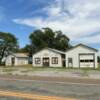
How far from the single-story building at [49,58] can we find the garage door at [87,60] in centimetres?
489

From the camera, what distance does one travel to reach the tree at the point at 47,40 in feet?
299

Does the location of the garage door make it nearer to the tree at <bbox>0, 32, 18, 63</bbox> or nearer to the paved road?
the tree at <bbox>0, 32, 18, 63</bbox>

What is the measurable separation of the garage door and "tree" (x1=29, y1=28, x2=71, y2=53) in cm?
3919

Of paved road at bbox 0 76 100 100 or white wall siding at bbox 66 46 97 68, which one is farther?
white wall siding at bbox 66 46 97 68

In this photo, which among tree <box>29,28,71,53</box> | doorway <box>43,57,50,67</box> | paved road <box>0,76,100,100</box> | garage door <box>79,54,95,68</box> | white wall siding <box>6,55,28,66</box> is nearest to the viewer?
paved road <box>0,76,100,100</box>

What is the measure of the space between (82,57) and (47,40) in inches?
1665

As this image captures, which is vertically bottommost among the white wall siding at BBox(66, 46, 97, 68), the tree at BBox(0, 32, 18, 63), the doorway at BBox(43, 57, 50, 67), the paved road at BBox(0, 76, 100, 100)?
the paved road at BBox(0, 76, 100, 100)

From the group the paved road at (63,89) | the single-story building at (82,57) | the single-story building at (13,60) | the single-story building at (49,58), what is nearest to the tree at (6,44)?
the single-story building at (13,60)

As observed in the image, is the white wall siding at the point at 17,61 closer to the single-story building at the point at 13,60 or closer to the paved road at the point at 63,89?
the single-story building at the point at 13,60

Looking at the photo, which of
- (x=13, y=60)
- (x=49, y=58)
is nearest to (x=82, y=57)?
(x=49, y=58)

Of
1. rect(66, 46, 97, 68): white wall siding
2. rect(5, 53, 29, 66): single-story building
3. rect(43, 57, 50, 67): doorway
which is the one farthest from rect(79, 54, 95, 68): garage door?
rect(5, 53, 29, 66): single-story building

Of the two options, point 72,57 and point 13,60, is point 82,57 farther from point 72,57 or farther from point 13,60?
point 13,60

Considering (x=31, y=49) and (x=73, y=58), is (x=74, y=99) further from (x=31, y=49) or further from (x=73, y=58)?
(x=31, y=49)

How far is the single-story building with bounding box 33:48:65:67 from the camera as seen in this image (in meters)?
54.9
